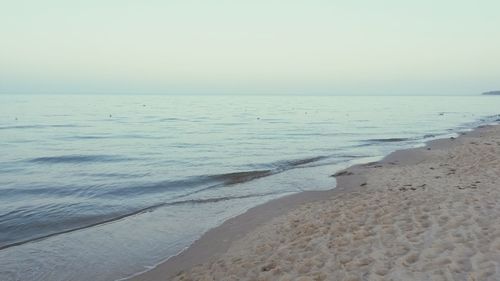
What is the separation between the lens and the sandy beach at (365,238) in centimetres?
548

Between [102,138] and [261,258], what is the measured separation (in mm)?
26911

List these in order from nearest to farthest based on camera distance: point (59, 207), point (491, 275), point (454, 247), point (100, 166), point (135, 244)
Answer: point (491, 275), point (454, 247), point (135, 244), point (59, 207), point (100, 166)

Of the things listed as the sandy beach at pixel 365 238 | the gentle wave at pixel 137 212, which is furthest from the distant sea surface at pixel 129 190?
the sandy beach at pixel 365 238

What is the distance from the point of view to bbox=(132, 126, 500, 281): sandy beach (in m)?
5.48

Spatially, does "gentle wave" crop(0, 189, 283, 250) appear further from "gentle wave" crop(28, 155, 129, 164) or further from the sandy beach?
"gentle wave" crop(28, 155, 129, 164)

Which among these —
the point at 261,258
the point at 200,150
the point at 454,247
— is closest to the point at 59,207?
A: the point at 261,258

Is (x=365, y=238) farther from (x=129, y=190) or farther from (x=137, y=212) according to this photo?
(x=129, y=190)

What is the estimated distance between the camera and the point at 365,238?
22.3 feet

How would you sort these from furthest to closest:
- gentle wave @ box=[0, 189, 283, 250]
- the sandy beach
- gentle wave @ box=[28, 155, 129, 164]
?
gentle wave @ box=[28, 155, 129, 164], gentle wave @ box=[0, 189, 283, 250], the sandy beach

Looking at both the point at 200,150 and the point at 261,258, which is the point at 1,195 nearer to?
the point at 261,258

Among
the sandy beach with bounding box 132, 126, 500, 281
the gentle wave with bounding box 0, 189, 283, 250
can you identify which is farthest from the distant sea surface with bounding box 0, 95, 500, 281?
the sandy beach with bounding box 132, 126, 500, 281

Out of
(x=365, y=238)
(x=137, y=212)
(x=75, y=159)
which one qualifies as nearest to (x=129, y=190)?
(x=137, y=212)

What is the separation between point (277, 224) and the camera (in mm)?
9281

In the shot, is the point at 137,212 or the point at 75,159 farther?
the point at 75,159
